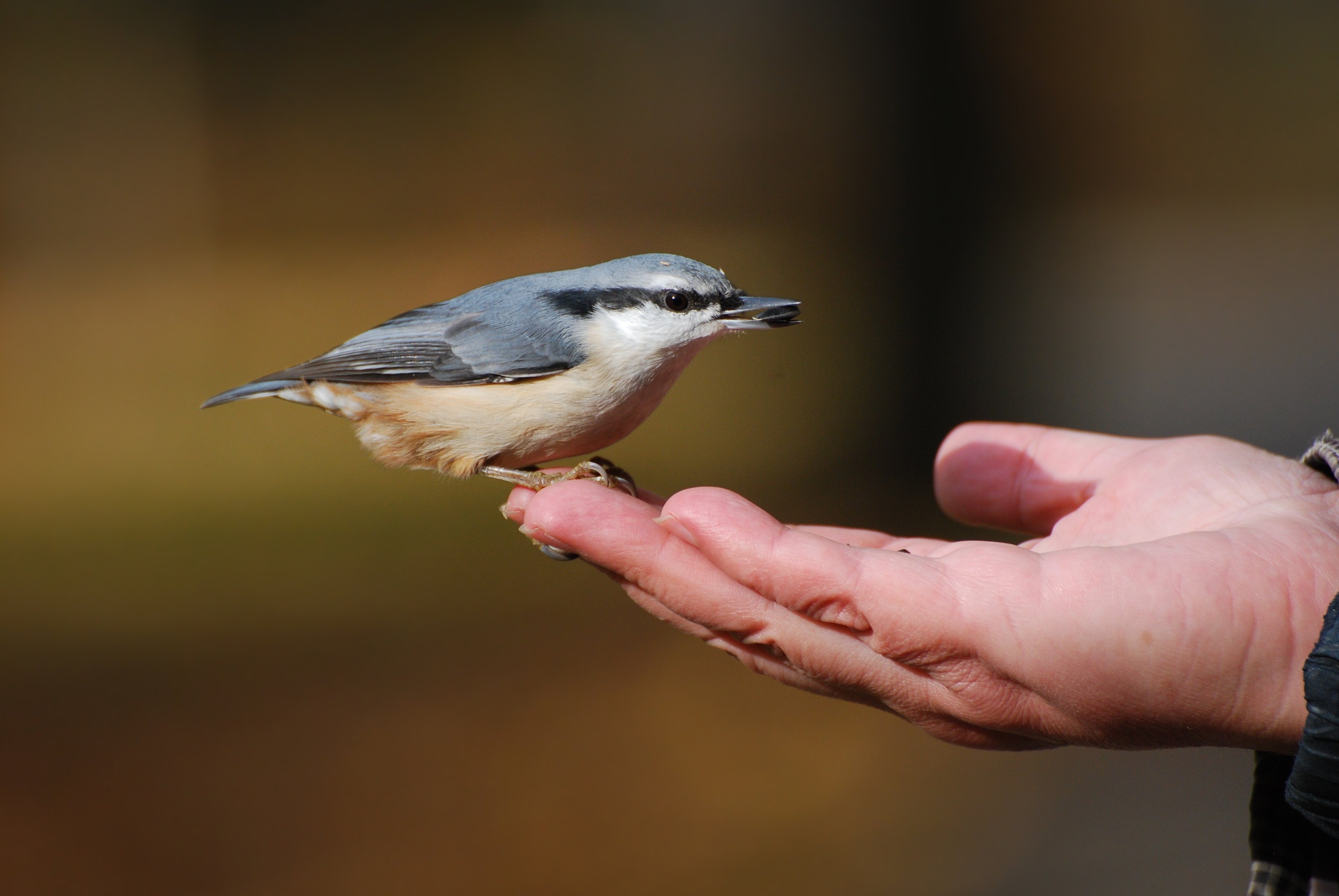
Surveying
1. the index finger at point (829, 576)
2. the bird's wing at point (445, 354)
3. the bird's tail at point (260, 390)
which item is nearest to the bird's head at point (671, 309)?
the bird's wing at point (445, 354)

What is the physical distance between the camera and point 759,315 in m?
1.85

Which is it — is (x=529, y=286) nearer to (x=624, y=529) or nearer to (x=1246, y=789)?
(x=624, y=529)

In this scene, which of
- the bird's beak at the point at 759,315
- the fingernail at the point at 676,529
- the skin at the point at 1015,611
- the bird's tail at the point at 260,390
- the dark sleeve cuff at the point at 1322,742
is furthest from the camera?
the bird's tail at the point at 260,390

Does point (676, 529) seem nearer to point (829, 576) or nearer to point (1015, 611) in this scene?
point (829, 576)

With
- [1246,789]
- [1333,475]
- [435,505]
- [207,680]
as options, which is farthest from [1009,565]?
[435,505]

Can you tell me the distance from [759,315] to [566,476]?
1.85 feet

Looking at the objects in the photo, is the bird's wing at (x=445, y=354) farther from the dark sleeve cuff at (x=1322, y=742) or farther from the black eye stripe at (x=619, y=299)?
the dark sleeve cuff at (x=1322, y=742)

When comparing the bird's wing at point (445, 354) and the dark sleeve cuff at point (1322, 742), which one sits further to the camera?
the bird's wing at point (445, 354)

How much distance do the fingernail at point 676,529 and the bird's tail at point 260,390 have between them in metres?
1.12

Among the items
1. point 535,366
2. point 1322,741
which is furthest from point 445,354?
point 1322,741

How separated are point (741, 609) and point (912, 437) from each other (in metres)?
3.91

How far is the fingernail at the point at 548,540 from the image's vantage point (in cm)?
150

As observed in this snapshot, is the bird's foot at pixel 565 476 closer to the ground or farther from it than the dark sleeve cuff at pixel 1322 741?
farther from it

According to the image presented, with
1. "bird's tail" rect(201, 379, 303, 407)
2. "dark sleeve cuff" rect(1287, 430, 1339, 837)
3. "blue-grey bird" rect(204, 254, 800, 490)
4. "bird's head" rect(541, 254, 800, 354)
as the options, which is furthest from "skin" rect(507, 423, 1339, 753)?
"bird's tail" rect(201, 379, 303, 407)
